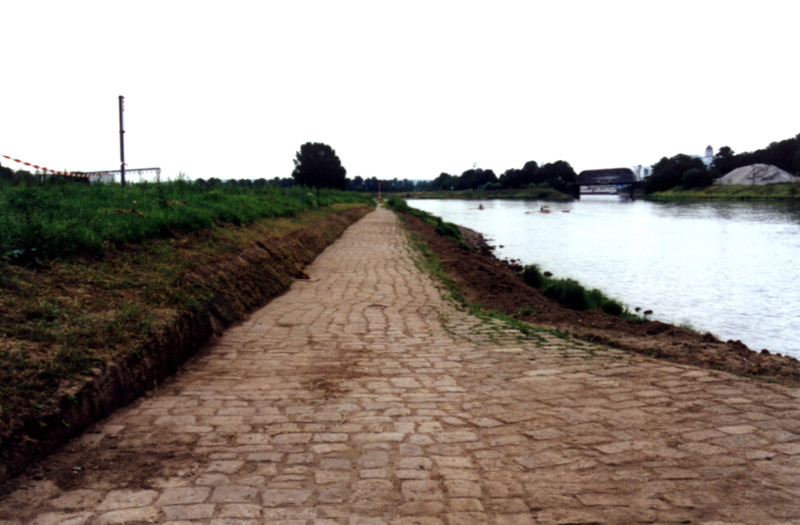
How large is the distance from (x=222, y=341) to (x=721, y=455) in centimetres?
477

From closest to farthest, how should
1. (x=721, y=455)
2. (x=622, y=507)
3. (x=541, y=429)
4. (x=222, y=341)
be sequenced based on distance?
(x=622, y=507)
(x=721, y=455)
(x=541, y=429)
(x=222, y=341)

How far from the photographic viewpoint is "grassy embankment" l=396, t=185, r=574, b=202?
114062 millimetres

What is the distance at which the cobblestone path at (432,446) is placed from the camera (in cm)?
283

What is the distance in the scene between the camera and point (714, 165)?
114250 mm

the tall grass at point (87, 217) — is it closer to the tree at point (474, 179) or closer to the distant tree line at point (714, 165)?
the distant tree line at point (714, 165)

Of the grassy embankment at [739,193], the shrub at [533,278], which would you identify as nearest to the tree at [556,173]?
the grassy embankment at [739,193]

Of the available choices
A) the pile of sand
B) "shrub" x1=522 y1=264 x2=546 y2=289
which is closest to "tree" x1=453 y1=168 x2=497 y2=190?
the pile of sand

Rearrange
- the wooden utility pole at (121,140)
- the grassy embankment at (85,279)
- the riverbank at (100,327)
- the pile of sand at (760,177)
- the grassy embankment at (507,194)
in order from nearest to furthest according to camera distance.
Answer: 1. the riverbank at (100,327)
2. the grassy embankment at (85,279)
3. the wooden utility pole at (121,140)
4. the pile of sand at (760,177)
5. the grassy embankment at (507,194)

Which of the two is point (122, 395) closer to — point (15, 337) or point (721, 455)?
point (15, 337)

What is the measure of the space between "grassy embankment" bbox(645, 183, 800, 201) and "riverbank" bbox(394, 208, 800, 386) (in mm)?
75534

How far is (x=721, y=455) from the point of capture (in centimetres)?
339

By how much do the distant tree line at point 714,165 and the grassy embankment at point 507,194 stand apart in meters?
17.4

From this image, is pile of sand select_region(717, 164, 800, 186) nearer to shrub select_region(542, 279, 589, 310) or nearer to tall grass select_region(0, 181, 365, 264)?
shrub select_region(542, 279, 589, 310)

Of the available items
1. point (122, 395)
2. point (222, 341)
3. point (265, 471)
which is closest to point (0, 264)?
point (122, 395)
